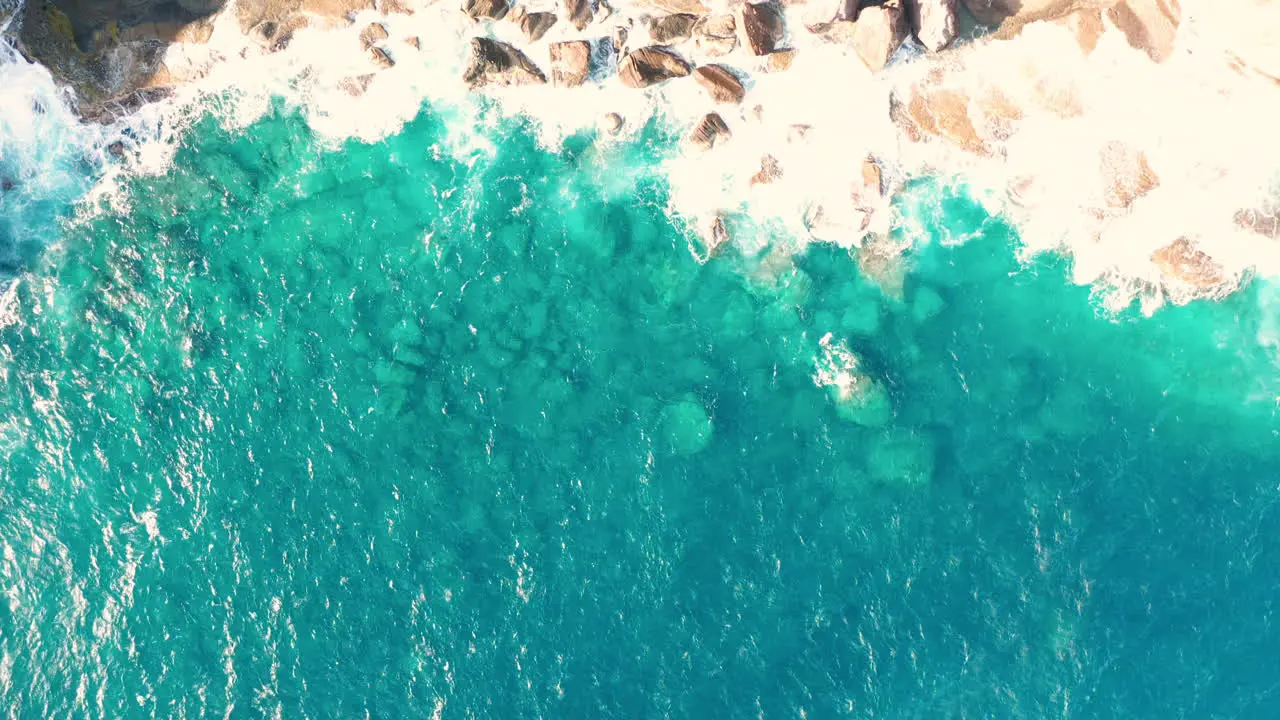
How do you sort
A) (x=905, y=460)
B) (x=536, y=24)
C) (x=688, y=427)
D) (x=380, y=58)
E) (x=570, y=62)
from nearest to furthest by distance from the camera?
(x=905, y=460) → (x=688, y=427) → (x=570, y=62) → (x=536, y=24) → (x=380, y=58)

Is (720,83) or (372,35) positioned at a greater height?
(372,35)

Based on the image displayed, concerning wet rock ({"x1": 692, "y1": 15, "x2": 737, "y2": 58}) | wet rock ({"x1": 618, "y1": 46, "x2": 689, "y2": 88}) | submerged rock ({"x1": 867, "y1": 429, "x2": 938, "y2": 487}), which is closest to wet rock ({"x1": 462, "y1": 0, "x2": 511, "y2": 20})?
wet rock ({"x1": 618, "y1": 46, "x2": 689, "y2": 88})

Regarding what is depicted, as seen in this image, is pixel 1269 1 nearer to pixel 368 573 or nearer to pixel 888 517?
pixel 888 517

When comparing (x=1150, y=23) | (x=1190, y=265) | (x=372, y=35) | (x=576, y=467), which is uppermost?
(x=1150, y=23)

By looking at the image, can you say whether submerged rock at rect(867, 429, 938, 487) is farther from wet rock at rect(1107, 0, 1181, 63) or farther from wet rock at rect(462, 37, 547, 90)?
wet rock at rect(462, 37, 547, 90)

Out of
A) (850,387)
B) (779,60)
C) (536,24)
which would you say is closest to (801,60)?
(779,60)

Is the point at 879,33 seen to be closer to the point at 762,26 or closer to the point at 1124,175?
the point at 762,26
